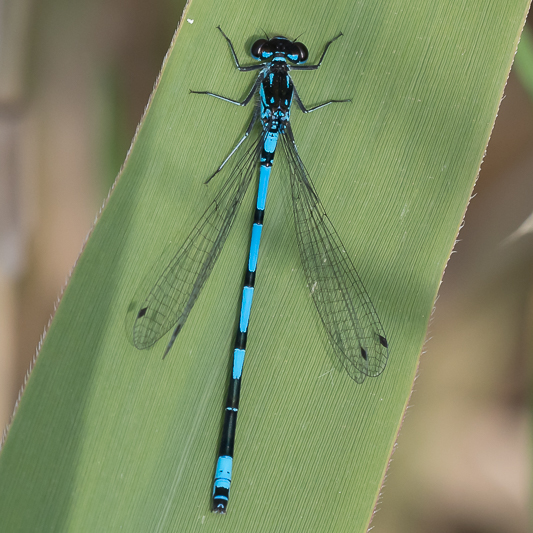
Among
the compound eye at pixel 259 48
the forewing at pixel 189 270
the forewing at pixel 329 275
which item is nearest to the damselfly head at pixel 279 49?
the compound eye at pixel 259 48

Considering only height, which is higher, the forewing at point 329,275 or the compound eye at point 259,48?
the compound eye at point 259,48

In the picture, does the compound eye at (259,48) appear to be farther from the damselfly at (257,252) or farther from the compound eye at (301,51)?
the compound eye at (301,51)

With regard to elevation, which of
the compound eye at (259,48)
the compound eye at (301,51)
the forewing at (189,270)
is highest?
the compound eye at (301,51)

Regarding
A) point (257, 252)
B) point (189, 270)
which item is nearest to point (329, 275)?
point (257, 252)

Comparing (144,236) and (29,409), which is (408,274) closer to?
(144,236)

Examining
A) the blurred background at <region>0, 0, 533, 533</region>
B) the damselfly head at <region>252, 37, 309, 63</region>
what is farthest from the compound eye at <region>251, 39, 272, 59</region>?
the blurred background at <region>0, 0, 533, 533</region>

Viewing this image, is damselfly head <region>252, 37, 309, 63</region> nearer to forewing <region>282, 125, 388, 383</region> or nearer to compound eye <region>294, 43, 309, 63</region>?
compound eye <region>294, 43, 309, 63</region>
